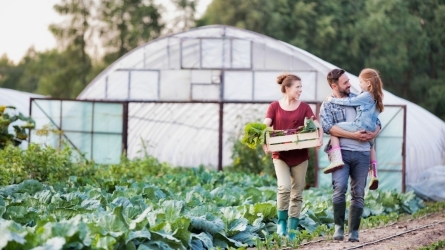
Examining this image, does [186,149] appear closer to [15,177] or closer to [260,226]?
[15,177]

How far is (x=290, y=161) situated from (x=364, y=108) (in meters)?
0.85

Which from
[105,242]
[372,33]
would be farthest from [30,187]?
[372,33]

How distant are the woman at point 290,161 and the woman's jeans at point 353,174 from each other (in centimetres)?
30

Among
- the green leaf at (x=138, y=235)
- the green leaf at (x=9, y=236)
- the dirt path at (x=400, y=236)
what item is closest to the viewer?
the green leaf at (x=9, y=236)

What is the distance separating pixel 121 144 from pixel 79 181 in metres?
6.81

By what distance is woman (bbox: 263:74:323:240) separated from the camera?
8.71 m

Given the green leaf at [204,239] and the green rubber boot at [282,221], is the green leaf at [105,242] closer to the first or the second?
the green leaf at [204,239]

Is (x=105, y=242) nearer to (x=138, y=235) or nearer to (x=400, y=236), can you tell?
(x=138, y=235)

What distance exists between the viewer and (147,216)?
295 inches

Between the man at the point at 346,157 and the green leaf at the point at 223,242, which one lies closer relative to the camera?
the green leaf at the point at 223,242

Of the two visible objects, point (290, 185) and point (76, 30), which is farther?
point (76, 30)

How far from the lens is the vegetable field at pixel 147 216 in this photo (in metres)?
6.12

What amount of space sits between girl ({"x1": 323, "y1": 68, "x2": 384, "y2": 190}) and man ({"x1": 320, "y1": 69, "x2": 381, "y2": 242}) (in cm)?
6

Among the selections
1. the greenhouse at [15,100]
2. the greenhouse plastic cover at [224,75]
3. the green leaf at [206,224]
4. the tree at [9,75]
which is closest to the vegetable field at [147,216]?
the green leaf at [206,224]
